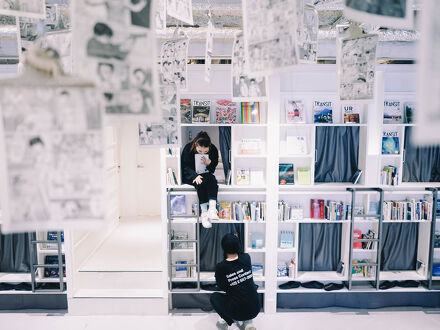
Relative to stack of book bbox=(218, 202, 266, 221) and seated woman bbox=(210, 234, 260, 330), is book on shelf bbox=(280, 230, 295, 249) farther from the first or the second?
seated woman bbox=(210, 234, 260, 330)

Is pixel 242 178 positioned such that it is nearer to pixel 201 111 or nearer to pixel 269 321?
pixel 201 111

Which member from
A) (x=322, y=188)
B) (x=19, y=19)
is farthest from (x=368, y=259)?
(x=19, y=19)

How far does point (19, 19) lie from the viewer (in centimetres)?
222

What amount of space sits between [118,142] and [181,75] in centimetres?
534

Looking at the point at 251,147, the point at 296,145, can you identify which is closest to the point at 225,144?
the point at 251,147

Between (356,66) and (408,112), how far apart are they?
283 centimetres

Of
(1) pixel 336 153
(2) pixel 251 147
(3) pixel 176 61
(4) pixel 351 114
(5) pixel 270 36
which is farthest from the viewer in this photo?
(1) pixel 336 153

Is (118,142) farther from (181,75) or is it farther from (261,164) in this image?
(181,75)

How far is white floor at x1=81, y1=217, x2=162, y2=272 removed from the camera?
521 centimetres

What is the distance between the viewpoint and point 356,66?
2.22 meters

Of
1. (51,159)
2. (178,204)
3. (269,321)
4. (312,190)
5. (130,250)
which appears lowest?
(269,321)

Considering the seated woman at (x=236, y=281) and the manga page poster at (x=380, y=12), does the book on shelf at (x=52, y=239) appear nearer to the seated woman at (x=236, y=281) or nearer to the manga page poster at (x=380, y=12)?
the seated woman at (x=236, y=281)

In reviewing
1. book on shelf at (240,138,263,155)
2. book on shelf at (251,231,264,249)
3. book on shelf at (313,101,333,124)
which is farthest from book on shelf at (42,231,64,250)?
book on shelf at (313,101,333,124)

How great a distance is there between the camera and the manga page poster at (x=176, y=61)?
275 cm
